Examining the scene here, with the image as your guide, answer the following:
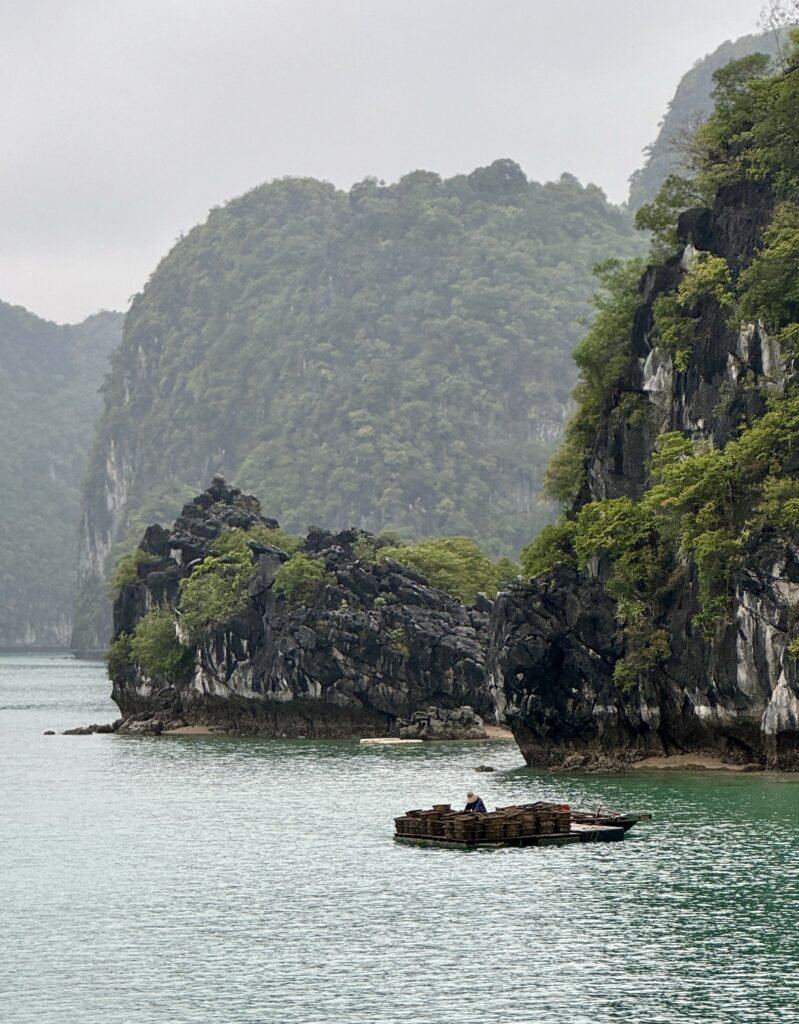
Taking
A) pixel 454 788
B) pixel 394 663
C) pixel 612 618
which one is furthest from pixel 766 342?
pixel 394 663

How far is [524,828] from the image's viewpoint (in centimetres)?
5984

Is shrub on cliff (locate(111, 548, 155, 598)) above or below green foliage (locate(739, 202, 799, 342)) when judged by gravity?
below

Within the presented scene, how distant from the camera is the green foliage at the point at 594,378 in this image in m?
91.1

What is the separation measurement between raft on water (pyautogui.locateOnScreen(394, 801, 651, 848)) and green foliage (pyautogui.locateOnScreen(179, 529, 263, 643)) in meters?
63.3

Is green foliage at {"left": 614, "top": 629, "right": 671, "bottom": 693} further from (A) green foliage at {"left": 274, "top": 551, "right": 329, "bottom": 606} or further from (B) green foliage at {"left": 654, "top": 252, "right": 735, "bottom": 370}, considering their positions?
(A) green foliage at {"left": 274, "top": 551, "right": 329, "bottom": 606}

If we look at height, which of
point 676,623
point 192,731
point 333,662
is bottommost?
point 192,731

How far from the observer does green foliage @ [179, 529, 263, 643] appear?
12306 cm

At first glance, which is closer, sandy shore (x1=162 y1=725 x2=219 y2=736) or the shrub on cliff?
sandy shore (x1=162 y1=725 x2=219 y2=736)

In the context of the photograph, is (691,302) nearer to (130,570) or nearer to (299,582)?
(299,582)

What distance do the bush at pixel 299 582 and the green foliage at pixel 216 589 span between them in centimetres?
369

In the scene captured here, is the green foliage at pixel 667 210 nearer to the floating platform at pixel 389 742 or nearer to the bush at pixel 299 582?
the floating platform at pixel 389 742

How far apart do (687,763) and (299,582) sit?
154 ft

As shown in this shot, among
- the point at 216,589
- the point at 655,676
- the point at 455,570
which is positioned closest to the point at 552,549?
the point at 655,676

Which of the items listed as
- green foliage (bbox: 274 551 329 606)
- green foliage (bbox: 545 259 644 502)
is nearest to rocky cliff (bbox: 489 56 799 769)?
green foliage (bbox: 545 259 644 502)
